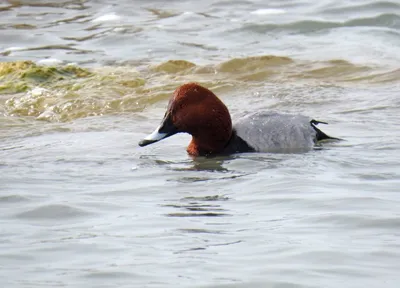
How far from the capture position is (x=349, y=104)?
10117 mm

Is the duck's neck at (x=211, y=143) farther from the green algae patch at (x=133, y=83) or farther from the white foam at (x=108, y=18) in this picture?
the white foam at (x=108, y=18)

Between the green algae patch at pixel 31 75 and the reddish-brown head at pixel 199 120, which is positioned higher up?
the reddish-brown head at pixel 199 120

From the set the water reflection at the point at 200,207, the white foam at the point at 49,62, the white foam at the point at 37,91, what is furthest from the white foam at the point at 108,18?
the water reflection at the point at 200,207

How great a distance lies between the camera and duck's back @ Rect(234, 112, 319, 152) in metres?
7.98

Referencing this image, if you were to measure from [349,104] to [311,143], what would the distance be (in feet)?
7.06

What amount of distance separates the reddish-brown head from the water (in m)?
0.18

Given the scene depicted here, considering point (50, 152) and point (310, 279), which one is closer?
point (310, 279)

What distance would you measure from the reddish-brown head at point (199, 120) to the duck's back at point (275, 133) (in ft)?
0.57

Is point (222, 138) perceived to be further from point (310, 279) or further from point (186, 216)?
point (310, 279)

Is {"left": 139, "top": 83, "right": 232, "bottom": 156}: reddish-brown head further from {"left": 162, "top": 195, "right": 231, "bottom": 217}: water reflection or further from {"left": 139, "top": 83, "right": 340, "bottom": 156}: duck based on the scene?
{"left": 162, "top": 195, "right": 231, "bottom": 217}: water reflection

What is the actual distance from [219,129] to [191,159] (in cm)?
33

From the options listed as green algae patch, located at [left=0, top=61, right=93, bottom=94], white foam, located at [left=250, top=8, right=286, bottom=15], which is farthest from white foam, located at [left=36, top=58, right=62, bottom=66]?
white foam, located at [left=250, top=8, right=286, bottom=15]

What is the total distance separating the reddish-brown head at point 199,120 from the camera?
26.2 feet

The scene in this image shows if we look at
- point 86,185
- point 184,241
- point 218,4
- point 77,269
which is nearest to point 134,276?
point 77,269
